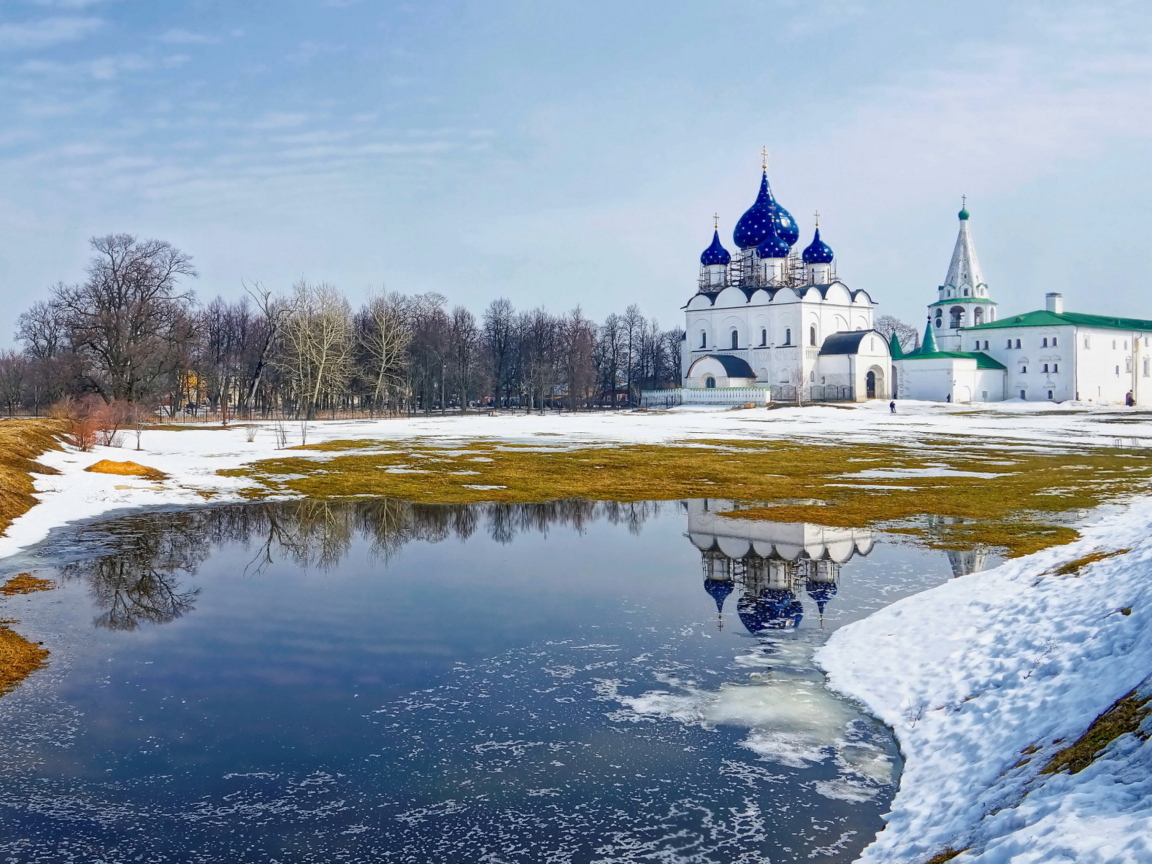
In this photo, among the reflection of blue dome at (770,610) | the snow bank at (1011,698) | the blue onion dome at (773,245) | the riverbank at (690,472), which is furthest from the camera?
the blue onion dome at (773,245)

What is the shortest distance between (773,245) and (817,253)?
4295mm

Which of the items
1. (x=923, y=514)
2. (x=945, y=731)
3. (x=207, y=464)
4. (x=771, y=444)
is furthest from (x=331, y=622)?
(x=771, y=444)

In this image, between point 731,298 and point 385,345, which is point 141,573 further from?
point 731,298

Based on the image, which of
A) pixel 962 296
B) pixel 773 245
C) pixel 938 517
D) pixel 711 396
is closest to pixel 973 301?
pixel 962 296

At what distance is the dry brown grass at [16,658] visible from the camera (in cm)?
827

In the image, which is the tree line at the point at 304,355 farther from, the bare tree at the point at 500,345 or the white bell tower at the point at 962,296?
the white bell tower at the point at 962,296

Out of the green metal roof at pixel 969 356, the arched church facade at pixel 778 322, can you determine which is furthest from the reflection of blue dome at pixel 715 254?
the green metal roof at pixel 969 356

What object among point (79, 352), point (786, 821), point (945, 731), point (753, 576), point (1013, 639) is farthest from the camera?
point (79, 352)

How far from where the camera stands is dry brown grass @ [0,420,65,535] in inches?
671

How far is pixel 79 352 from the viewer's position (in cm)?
4903

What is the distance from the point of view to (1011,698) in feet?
22.6

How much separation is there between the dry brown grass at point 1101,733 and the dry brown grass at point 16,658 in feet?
26.5

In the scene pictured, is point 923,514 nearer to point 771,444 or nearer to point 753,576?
point 753,576

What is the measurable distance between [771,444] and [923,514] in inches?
693
